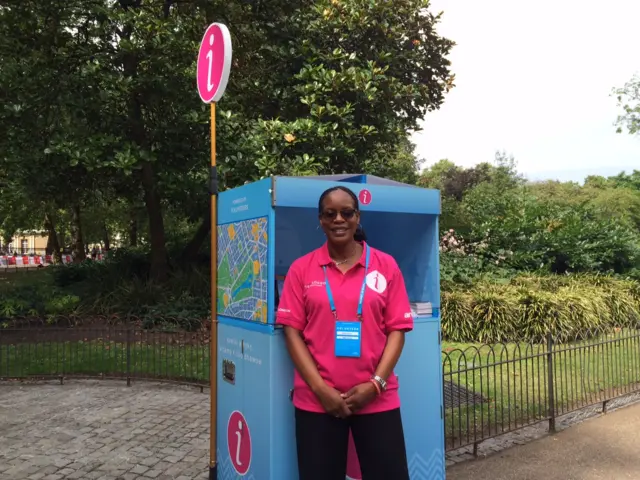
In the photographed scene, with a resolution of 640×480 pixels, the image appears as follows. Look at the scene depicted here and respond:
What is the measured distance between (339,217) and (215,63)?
1831mm

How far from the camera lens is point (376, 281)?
2691 millimetres

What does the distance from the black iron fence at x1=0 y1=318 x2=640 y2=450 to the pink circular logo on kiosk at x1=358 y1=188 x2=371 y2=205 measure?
272cm

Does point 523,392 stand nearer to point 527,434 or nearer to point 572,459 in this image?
point 527,434

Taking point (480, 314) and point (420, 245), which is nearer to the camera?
point (420, 245)

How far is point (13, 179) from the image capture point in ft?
37.3

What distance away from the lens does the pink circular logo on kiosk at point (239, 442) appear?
3246 millimetres

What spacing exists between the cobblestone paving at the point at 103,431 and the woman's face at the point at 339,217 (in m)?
2.80

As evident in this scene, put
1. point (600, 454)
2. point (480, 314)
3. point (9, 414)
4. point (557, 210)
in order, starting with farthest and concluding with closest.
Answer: point (557, 210)
point (480, 314)
point (9, 414)
point (600, 454)

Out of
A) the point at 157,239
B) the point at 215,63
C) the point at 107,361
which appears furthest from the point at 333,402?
the point at 157,239

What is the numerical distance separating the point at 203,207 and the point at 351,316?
10287 millimetres

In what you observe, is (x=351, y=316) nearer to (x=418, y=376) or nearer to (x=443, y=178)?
(x=418, y=376)

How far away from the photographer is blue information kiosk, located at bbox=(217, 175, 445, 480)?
300 centimetres

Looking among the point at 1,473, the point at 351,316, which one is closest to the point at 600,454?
the point at 351,316

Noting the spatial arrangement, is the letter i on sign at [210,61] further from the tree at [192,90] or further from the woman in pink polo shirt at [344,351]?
the tree at [192,90]
